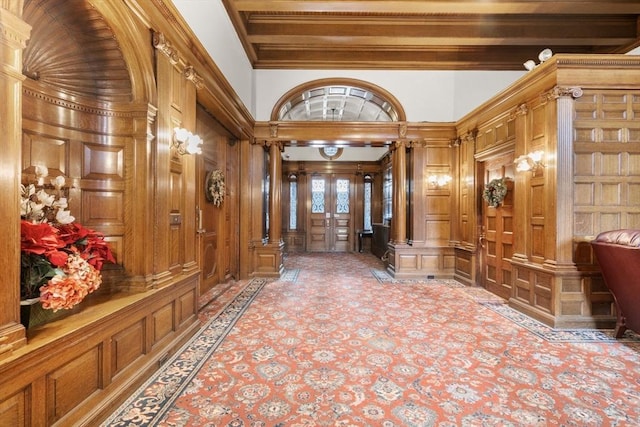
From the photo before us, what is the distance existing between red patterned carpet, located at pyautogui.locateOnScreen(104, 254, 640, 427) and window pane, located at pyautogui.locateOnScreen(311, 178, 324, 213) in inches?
260

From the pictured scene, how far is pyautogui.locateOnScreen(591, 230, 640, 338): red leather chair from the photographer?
2754mm

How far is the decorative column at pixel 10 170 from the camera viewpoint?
140 centimetres

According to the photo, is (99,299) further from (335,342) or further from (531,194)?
(531,194)

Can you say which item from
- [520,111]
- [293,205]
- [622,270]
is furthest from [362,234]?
[622,270]

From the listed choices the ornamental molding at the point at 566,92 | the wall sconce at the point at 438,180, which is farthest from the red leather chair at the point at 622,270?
the wall sconce at the point at 438,180

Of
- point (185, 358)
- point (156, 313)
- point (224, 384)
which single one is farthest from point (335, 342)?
point (156, 313)


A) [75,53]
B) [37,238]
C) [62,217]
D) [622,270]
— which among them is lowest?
[622,270]

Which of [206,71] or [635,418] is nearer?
[635,418]

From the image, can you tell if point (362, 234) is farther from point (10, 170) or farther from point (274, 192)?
point (10, 170)

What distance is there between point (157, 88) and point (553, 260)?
4.45 metres

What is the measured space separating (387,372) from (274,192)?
4.40 m

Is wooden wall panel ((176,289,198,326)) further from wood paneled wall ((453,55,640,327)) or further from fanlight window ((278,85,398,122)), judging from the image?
fanlight window ((278,85,398,122))

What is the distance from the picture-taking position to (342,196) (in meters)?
10.6

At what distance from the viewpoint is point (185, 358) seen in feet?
8.64
